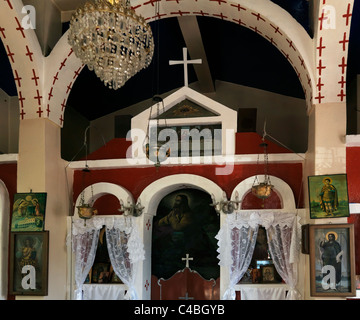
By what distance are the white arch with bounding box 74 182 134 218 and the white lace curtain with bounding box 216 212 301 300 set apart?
1.79 meters

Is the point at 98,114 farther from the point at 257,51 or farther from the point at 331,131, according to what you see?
the point at 331,131

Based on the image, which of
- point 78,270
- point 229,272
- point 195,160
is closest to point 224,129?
point 195,160

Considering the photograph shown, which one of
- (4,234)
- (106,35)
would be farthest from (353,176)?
(4,234)

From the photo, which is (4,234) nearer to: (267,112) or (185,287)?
(185,287)

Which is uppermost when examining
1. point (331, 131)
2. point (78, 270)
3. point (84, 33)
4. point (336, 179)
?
point (84, 33)

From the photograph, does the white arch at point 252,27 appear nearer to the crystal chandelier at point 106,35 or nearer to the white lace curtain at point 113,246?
the white lace curtain at point 113,246

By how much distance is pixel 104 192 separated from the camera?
860cm

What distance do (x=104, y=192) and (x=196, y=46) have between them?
132 inches

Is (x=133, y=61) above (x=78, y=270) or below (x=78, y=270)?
above

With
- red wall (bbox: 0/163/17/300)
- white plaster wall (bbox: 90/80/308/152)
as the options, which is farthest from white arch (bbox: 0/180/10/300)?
white plaster wall (bbox: 90/80/308/152)

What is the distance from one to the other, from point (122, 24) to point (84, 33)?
15.2 inches

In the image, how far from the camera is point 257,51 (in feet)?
32.5

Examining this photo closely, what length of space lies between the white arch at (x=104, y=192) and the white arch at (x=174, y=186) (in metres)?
0.26

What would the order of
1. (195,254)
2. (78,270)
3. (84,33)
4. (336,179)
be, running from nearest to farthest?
(84,33), (336,179), (78,270), (195,254)
